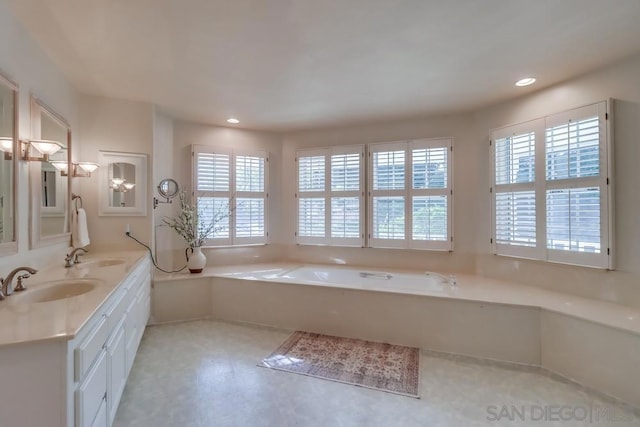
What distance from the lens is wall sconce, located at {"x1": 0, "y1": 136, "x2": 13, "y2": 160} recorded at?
1742mm

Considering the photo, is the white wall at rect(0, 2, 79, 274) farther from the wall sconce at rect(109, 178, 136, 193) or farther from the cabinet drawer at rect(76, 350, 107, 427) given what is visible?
the cabinet drawer at rect(76, 350, 107, 427)

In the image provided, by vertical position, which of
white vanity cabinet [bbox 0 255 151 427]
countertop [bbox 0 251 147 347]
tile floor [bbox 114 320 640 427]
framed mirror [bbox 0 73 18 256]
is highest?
framed mirror [bbox 0 73 18 256]

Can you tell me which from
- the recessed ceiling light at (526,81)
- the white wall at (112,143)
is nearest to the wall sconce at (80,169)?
the white wall at (112,143)

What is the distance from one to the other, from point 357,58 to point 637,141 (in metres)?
2.31

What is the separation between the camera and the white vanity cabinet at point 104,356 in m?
1.17

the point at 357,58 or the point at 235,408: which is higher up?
the point at 357,58

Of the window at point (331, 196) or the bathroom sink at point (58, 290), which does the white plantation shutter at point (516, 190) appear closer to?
the window at point (331, 196)

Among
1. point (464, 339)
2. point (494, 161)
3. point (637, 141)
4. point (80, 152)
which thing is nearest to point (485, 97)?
point (494, 161)

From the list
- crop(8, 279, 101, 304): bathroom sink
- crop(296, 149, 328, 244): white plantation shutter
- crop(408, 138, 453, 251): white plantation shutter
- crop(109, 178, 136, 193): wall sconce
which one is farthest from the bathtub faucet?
crop(109, 178, 136, 193): wall sconce

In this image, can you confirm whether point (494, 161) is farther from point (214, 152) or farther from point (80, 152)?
point (80, 152)

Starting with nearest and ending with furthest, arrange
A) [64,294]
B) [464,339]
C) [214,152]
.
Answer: [64,294] < [464,339] < [214,152]

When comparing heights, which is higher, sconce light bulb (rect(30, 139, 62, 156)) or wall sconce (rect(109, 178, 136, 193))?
sconce light bulb (rect(30, 139, 62, 156))

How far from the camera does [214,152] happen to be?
13.6 ft

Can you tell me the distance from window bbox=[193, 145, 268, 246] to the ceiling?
975 mm
